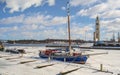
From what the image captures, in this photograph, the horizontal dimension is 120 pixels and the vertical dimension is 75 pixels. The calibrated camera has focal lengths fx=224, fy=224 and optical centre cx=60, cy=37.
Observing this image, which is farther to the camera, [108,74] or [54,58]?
[54,58]

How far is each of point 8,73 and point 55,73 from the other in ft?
19.0

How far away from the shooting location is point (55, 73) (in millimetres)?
27469

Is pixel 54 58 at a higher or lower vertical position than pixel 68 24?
lower

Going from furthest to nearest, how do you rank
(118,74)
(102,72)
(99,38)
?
(99,38) < (102,72) < (118,74)

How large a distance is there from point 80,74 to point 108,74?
3.29 m

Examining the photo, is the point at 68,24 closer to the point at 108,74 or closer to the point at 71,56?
the point at 71,56

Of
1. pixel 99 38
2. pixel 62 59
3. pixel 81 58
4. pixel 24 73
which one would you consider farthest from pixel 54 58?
pixel 99 38

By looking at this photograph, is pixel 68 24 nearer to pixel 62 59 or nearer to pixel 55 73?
pixel 62 59

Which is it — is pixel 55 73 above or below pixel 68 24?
below

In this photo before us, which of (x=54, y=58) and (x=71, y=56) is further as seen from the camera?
(x=54, y=58)

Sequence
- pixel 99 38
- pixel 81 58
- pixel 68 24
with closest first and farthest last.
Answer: pixel 81 58 < pixel 68 24 < pixel 99 38

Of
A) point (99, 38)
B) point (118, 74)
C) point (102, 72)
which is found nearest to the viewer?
point (118, 74)

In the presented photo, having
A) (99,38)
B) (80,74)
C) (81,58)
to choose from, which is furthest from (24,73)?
(99,38)

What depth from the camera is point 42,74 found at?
27172 mm
